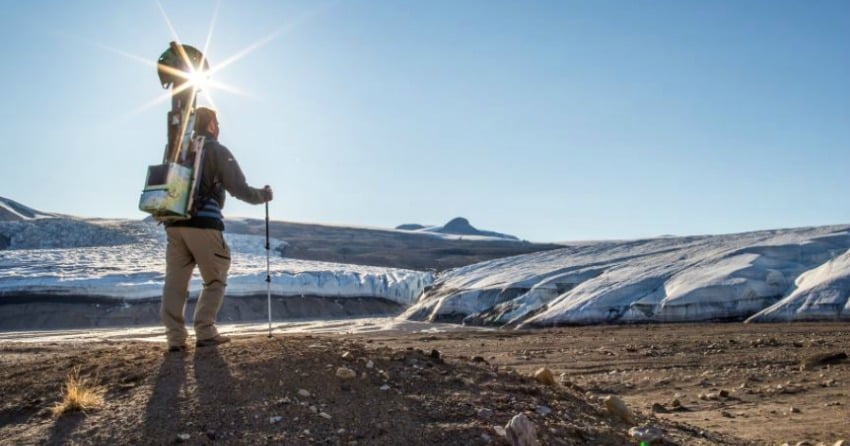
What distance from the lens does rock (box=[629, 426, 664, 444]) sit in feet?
14.4

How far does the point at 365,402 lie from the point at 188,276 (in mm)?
2380

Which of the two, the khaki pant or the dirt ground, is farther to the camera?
the khaki pant

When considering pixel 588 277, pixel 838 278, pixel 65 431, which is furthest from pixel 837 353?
pixel 588 277

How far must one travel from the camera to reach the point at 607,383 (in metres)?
8.23

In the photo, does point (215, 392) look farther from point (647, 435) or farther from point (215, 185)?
point (647, 435)

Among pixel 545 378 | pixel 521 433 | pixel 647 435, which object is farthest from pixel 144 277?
pixel 521 433

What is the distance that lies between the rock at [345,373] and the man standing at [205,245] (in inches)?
62.0

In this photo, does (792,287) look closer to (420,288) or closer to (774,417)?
(774,417)

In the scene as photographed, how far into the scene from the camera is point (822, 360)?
8.95 m

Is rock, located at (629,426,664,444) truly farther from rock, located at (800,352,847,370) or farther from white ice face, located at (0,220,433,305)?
white ice face, located at (0,220,433,305)

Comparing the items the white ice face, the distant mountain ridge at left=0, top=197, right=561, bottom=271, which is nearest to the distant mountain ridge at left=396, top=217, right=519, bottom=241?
the distant mountain ridge at left=0, top=197, right=561, bottom=271

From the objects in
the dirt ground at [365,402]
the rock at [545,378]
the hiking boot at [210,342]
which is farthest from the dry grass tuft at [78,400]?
the rock at [545,378]

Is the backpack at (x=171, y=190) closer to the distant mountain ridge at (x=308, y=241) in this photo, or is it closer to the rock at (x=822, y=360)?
the rock at (x=822, y=360)

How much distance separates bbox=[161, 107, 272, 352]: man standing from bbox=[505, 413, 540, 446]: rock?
9.72 feet
